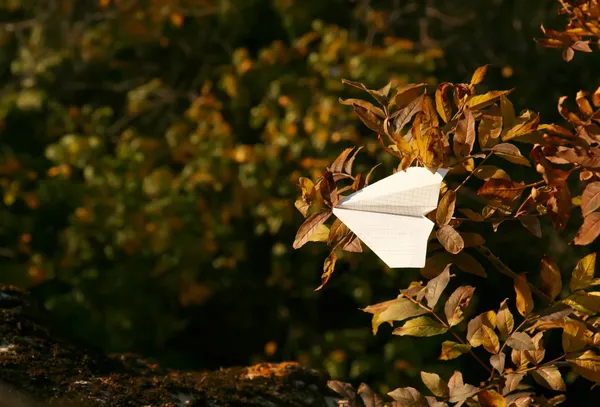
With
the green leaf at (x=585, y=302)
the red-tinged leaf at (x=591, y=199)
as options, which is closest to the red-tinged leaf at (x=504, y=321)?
the green leaf at (x=585, y=302)

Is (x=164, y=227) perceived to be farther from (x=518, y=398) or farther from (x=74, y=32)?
(x=518, y=398)

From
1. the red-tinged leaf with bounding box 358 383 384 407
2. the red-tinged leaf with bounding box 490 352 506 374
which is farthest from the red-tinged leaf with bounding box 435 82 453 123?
the red-tinged leaf with bounding box 358 383 384 407

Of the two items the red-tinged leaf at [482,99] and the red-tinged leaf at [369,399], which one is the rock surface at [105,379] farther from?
the red-tinged leaf at [482,99]

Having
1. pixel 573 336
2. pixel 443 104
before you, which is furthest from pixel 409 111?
pixel 573 336

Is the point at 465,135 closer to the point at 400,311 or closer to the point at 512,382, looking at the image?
the point at 400,311

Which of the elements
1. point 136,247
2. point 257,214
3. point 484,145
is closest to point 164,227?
point 136,247

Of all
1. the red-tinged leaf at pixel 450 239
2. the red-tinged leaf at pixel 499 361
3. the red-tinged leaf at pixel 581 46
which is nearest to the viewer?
the red-tinged leaf at pixel 450 239
